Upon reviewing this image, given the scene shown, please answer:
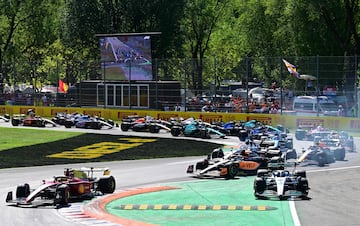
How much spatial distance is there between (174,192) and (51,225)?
5654 mm

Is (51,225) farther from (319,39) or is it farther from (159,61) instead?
(319,39)

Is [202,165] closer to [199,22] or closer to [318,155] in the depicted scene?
[318,155]

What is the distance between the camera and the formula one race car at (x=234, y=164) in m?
23.3

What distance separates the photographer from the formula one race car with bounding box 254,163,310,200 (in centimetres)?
1889

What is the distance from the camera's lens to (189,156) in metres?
30.7

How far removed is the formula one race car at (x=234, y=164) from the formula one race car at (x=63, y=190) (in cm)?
460

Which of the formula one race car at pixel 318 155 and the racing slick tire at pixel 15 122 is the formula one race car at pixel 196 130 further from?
the racing slick tire at pixel 15 122

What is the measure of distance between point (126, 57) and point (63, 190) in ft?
119

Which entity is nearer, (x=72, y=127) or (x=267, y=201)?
(x=267, y=201)

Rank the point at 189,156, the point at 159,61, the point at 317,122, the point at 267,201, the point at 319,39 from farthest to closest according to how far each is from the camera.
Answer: the point at 319,39
the point at 159,61
the point at 317,122
the point at 189,156
the point at 267,201

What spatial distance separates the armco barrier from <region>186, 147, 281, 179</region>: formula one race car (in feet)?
55.8

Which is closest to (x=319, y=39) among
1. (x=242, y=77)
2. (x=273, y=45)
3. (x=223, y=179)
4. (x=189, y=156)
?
(x=273, y=45)

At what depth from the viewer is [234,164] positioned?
2345 centimetres

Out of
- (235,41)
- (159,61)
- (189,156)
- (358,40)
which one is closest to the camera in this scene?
(189,156)
